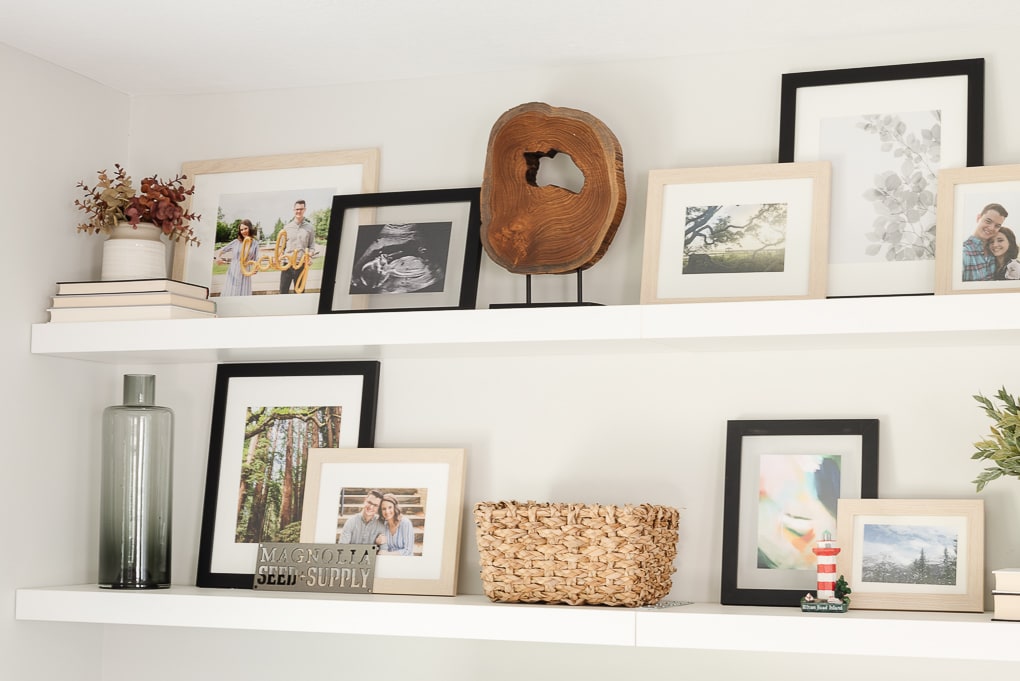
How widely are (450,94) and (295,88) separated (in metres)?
0.36

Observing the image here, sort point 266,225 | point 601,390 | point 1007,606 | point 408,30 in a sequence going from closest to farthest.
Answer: point 1007,606 → point 408,30 → point 601,390 → point 266,225

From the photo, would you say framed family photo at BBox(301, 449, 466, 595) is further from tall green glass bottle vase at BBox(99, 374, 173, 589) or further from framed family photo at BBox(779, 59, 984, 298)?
framed family photo at BBox(779, 59, 984, 298)

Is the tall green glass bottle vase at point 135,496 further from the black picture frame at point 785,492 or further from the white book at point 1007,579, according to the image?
the white book at point 1007,579

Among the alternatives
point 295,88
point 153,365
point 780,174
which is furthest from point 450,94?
point 153,365

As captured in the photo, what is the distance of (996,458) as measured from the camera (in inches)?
79.0

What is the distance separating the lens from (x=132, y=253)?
252 centimetres

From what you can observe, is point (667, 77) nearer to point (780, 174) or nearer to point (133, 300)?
point (780, 174)

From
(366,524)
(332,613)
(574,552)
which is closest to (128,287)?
(366,524)

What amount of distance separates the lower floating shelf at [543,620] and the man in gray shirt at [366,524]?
14cm

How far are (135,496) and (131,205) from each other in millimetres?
601

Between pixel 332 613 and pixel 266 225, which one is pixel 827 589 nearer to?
pixel 332 613

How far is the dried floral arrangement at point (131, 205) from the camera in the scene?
2529 mm

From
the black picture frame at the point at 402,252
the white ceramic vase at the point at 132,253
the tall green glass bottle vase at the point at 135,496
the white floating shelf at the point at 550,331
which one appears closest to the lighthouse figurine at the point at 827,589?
the white floating shelf at the point at 550,331

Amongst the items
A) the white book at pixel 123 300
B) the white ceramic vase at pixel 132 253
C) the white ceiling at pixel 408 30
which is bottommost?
the white book at pixel 123 300
